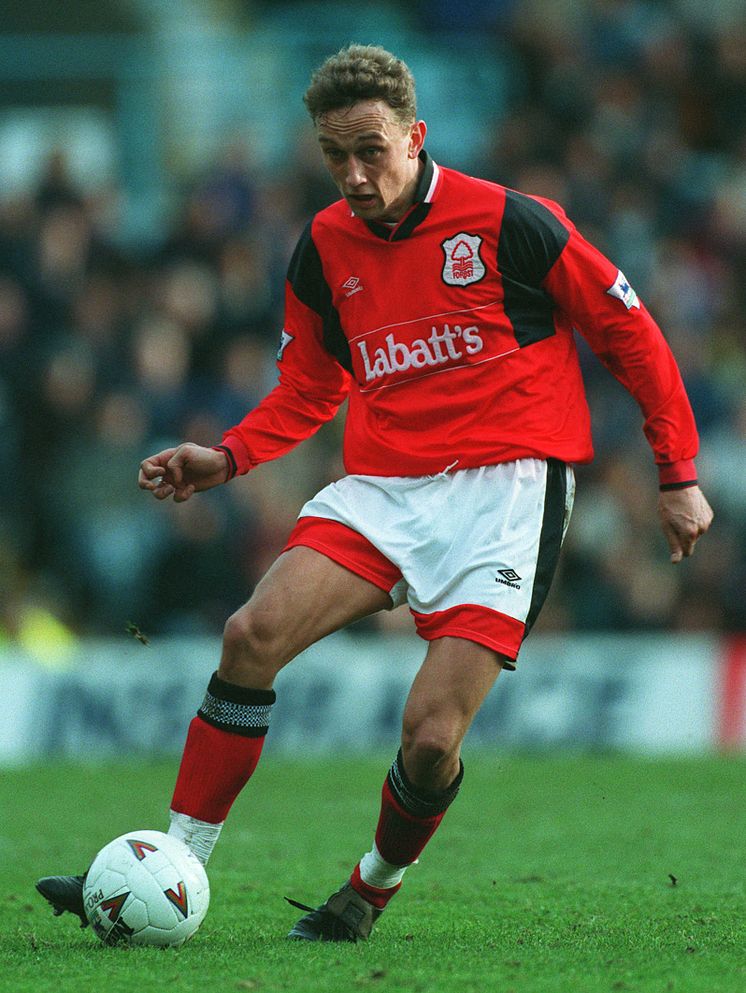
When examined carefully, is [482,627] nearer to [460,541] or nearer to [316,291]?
[460,541]

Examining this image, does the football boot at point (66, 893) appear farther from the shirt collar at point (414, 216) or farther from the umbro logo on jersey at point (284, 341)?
the shirt collar at point (414, 216)

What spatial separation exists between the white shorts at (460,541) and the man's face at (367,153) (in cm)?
84

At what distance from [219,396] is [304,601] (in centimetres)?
730

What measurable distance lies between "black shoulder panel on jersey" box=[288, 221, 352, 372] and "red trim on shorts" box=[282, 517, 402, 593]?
1.82 ft

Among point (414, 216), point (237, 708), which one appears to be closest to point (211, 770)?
point (237, 708)

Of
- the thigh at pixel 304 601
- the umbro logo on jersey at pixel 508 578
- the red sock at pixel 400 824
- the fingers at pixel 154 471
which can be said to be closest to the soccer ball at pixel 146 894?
the red sock at pixel 400 824

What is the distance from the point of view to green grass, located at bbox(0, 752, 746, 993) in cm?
449

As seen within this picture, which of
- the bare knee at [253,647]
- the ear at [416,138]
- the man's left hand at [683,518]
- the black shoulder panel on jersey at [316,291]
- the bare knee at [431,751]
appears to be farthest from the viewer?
the black shoulder panel on jersey at [316,291]

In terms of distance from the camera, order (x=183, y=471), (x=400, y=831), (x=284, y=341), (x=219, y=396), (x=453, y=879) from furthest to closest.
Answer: (x=219, y=396)
(x=453, y=879)
(x=284, y=341)
(x=183, y=471)
(x=400, y=831)

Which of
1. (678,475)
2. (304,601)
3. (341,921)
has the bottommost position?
(341,921)

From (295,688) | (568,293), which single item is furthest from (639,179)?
(568,293)

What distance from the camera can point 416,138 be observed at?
5.18 m

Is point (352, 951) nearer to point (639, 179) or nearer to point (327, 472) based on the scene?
point (327, 472)

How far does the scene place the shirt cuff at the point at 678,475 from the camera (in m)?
5.07
